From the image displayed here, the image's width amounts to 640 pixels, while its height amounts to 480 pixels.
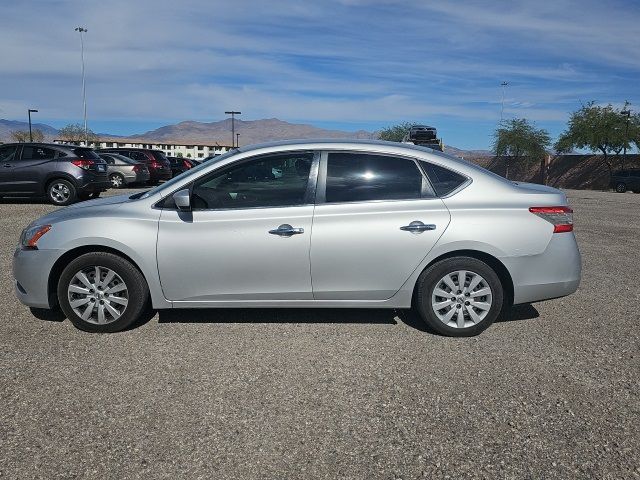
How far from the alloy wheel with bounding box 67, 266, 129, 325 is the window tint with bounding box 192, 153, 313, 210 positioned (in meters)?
0.98

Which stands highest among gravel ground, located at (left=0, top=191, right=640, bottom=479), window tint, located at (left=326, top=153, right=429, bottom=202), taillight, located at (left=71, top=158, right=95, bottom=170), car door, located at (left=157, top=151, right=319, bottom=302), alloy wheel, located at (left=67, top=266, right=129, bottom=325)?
taillight, located at (left=71, top=158, right=95, bottom=170)

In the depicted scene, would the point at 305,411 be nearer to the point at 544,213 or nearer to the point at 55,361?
the point at 55,361

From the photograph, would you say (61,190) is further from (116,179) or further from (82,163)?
(116,179)

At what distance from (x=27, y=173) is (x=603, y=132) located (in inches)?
1792

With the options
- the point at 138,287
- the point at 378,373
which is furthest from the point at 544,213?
the point at 138,287

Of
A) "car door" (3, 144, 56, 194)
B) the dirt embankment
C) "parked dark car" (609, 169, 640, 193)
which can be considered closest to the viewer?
"car door" (3, 144, 56, 194)

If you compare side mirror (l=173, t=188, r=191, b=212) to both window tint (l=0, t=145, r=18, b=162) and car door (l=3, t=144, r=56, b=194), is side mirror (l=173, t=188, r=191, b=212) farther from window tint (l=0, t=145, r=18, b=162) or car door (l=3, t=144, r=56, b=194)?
window tint (l=0, t=145, r=18, b=162)

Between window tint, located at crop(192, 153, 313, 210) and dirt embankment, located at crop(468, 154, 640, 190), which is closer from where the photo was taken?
window tint, located at crop(192, 153, 313, 210)

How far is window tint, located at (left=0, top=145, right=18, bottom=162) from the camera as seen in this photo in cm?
1412

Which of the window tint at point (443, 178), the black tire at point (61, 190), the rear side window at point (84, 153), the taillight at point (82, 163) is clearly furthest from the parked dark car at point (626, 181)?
the window tint at point (443, 178)

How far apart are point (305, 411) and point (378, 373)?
768 mm

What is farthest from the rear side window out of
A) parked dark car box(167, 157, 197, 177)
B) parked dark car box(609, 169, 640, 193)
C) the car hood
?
parked dark car box(609, 169, 640, 193)

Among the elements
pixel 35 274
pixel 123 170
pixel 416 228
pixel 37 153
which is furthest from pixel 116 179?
pixel 416 228

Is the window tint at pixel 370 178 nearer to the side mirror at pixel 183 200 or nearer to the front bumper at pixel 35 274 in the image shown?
the side mirror at pixel 183 200
